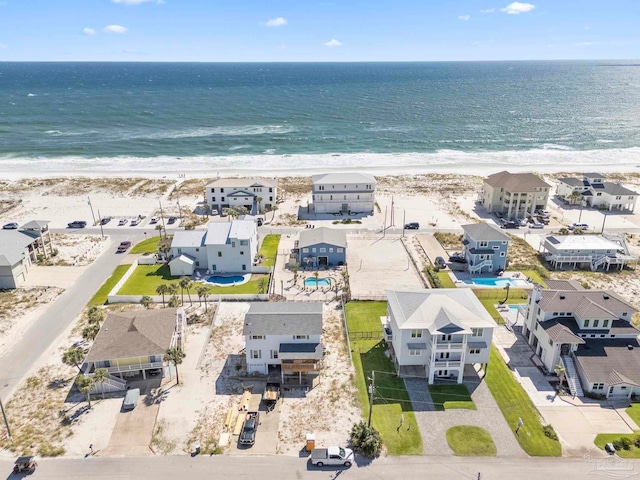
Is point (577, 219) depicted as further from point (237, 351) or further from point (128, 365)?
point (128, 365)

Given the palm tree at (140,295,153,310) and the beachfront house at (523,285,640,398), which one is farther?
the palm tree at (140,295,153,310)

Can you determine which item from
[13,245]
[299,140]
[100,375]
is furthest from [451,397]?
[299,140]

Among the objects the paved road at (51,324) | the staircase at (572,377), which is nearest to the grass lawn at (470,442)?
the staircase at (572,377)

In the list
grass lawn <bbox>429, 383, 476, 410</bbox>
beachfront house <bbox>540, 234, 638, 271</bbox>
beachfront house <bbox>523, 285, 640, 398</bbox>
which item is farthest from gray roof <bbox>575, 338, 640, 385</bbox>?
beachfront house <bbox>540, 234, 638, 271</bbox>

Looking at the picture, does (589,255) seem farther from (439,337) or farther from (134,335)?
(134,335)

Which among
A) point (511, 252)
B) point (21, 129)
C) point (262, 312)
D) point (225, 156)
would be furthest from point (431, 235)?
Answer: point (21, 129)

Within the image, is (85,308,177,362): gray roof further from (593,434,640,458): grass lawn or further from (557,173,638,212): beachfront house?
(557,173,638,212): beachfront house
